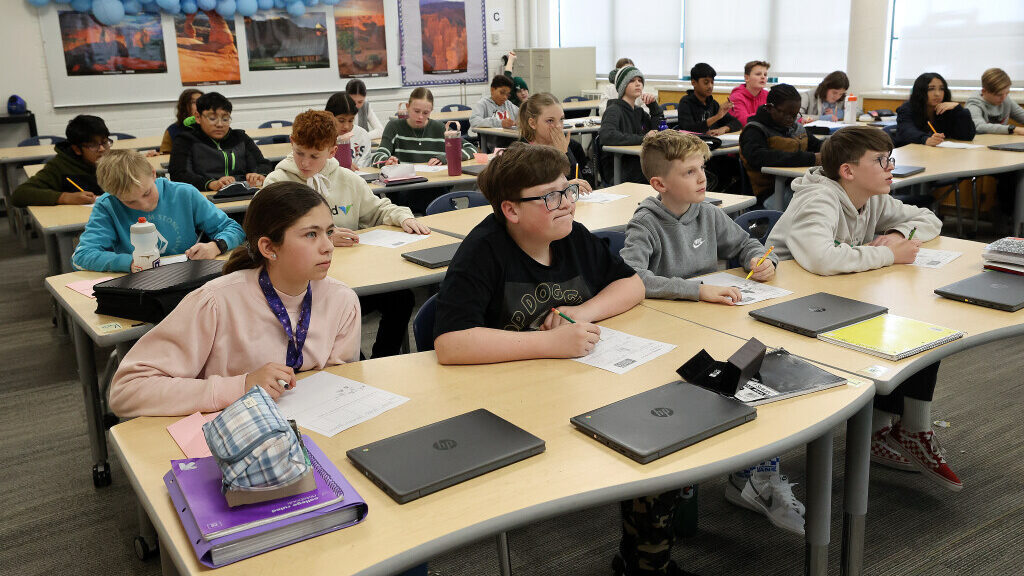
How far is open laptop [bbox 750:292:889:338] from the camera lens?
196 centimetres

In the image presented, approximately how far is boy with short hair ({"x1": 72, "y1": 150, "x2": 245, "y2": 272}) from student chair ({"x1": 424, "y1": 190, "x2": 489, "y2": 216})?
1028mm


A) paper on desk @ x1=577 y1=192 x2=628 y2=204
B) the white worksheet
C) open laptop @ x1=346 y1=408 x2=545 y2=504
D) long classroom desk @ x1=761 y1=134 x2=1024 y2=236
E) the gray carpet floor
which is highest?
long classroom desk @ x1=761 y1=134 x2=1024 y2=236

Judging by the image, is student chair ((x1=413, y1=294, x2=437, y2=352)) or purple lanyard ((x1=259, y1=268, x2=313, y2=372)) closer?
purple lanyard ((x1=259, y1=268, x2=313, y2=372))

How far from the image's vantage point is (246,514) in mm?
1131

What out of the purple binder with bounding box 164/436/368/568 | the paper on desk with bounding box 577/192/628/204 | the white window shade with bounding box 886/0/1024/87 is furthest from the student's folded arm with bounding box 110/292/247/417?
the white window shade with bounding box 886/0/1024/87

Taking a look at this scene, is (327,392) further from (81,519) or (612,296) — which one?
(81,519)

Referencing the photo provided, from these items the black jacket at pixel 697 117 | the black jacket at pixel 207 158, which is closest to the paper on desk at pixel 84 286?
the black jacket at pixel 207 158

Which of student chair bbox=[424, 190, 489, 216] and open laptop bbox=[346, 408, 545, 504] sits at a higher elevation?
student chair bbox=[424, 190, 489, 216]

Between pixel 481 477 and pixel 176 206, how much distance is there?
2.26 m

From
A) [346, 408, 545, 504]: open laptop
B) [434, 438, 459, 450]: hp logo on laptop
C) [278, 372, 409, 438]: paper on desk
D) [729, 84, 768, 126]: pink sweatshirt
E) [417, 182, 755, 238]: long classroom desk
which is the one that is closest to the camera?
[346, 408, 545, 504]: open laptop

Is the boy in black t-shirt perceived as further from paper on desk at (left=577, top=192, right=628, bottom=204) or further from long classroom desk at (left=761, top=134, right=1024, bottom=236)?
long classroom desk at (left=761, top=134, right=1024, bottom=236)

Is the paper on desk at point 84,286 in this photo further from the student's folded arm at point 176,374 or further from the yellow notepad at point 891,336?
the yellow notepad at point 891,336

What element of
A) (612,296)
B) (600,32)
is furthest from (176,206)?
(600,32)

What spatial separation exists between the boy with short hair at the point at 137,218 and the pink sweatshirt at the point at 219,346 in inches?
45.9
